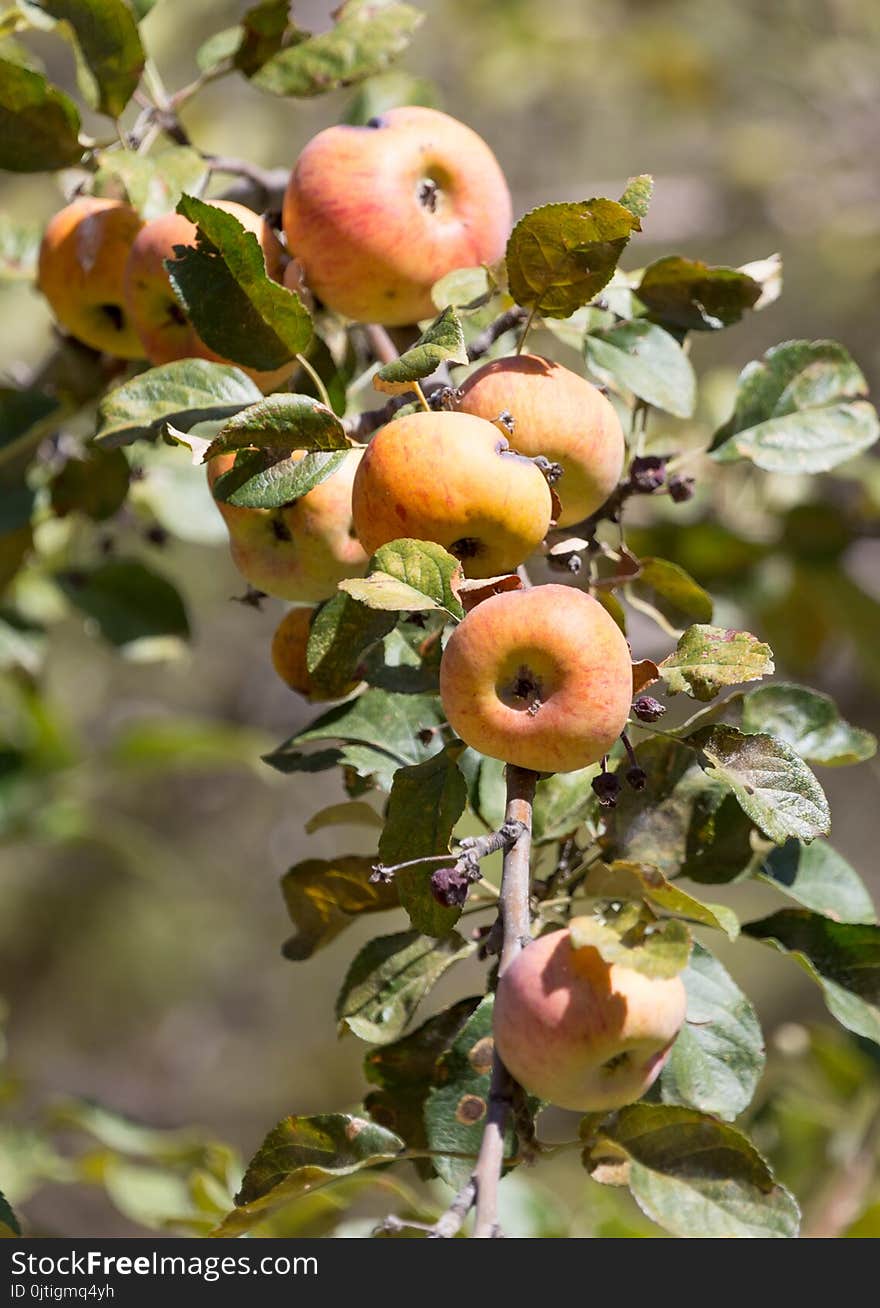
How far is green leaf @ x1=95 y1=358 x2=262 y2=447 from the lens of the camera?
86cm

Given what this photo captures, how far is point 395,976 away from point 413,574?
31 centimetres

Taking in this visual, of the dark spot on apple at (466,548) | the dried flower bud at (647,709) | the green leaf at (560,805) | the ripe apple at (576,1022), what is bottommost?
the green leaf at (560,805)

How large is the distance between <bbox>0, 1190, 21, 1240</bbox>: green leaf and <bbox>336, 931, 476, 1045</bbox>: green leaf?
→ 232 millimetres

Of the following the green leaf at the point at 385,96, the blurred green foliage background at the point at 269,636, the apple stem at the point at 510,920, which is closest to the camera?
the apple stem at the point at 510,920

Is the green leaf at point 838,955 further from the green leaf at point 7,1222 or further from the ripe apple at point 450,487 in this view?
the green leaf at point 7,1222

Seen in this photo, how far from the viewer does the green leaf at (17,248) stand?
129 centimetres

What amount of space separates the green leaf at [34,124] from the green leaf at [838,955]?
0.78 meters

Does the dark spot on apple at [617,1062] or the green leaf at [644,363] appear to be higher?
the green leaf at [644,363]

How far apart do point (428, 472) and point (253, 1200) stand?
0.42 metres

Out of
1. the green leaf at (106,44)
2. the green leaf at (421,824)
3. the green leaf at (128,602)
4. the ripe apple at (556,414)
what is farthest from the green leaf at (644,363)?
the green leaf at (128,602)
